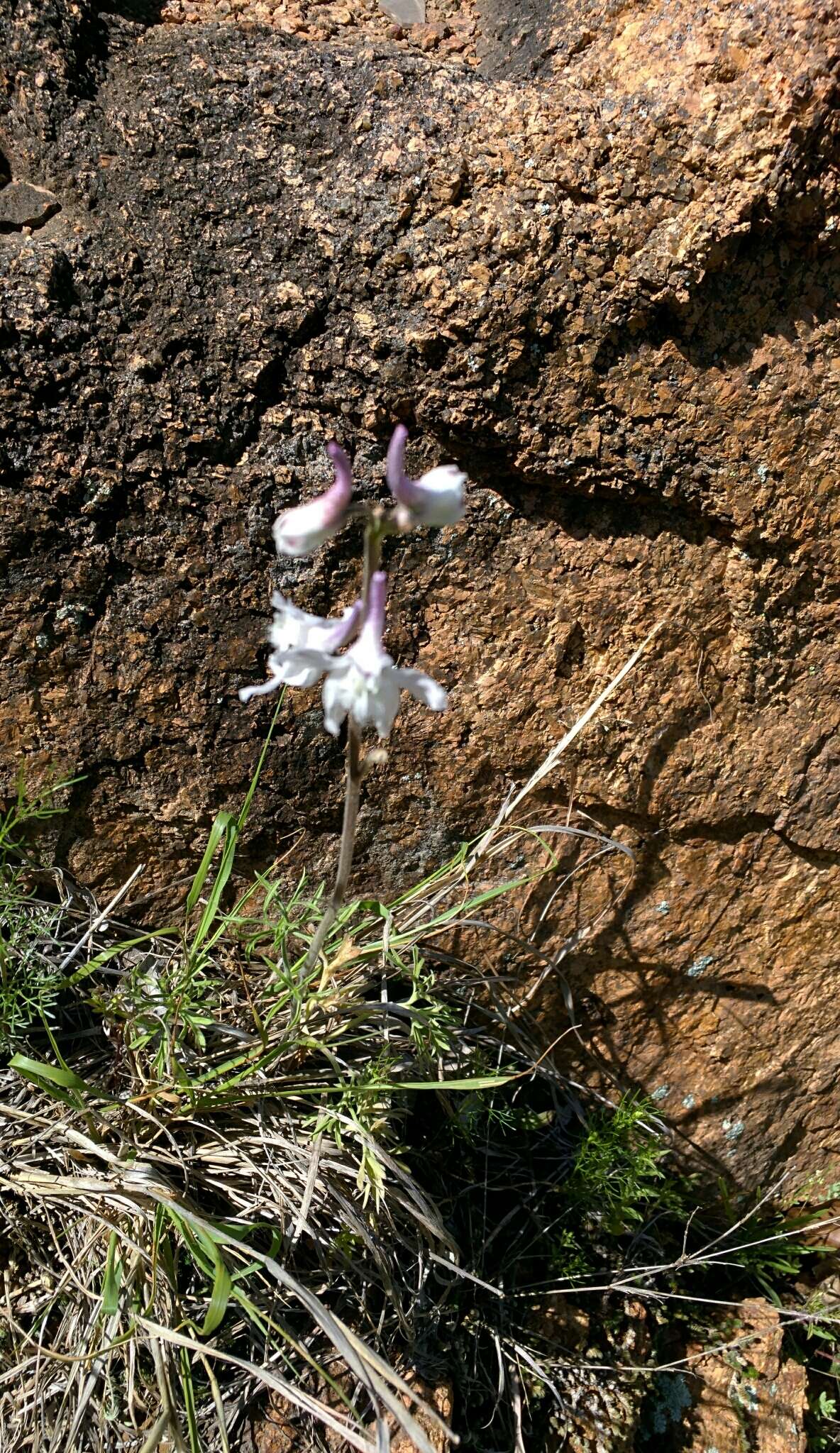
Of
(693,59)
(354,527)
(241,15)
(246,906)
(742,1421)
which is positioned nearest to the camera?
(693,59)

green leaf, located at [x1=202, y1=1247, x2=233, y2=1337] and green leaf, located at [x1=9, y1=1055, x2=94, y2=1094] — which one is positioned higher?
green leaf, located at [x1=9, y1=1055, x2=94, y2=1094]

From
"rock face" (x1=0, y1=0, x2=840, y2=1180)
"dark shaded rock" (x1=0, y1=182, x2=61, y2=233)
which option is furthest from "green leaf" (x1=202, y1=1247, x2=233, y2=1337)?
"dark shaded rock" (x1=0, y1=182, x2=61, y2=233)

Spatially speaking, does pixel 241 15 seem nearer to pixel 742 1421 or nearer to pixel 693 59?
pixel 693 59

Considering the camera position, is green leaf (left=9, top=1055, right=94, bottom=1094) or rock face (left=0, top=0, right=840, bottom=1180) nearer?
green leaf (left=9, top=1055, right=94, bottom=1094)

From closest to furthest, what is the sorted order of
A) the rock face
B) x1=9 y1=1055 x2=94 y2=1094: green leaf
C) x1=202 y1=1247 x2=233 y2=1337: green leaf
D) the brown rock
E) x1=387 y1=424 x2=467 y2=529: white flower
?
x1=387 y1=424 x2=467 y2=529: white flower
x1=202 y1=1247 x2=233 y2=1337: green leaf
x1=9 y1=1055 x2=94 y2=1094: green leaf
the rock face
the brown rock

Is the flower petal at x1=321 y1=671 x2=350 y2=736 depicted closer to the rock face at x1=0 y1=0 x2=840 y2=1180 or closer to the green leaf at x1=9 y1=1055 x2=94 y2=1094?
the rock face at x1=0 y1=0 x2=840 y2=1180

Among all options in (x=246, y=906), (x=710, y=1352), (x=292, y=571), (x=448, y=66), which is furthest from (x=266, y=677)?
(x=710, y=1352)

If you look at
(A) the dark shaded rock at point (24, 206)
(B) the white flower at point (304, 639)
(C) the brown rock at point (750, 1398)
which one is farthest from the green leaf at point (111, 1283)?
(A) the dark shaded rock at point (24, 206)
